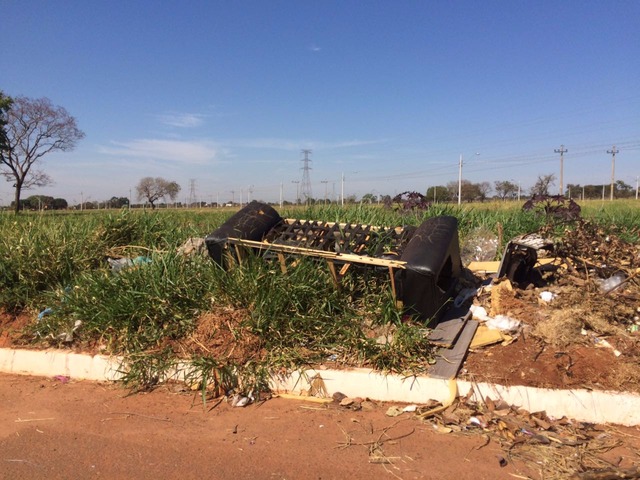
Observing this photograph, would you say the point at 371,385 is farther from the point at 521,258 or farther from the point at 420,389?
the point at 521,258

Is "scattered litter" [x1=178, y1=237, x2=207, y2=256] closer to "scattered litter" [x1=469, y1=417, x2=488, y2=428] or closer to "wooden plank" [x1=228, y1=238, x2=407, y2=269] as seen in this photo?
"wooden plank" [x1=228, y1=238, x2=407, y2=269]

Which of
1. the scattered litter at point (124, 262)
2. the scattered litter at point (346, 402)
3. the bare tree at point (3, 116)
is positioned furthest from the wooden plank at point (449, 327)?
the bare tree at point (3, 116)

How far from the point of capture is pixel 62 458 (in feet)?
8.83

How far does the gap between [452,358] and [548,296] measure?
147 cm

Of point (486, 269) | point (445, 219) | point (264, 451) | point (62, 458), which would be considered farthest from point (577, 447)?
point (62, 458)

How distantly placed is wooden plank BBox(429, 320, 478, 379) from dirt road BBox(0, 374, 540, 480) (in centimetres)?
44

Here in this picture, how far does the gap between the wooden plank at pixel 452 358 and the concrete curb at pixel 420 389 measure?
0.30ft

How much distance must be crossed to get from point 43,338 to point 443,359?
366 cm

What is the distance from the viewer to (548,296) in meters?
4.33

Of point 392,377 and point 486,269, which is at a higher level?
point 486,269

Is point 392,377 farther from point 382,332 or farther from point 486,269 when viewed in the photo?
point 486,269

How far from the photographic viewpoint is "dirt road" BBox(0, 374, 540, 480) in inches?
99.6

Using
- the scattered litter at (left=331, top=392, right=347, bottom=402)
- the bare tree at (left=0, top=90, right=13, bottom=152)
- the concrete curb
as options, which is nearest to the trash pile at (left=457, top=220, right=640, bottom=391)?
the concrete curb

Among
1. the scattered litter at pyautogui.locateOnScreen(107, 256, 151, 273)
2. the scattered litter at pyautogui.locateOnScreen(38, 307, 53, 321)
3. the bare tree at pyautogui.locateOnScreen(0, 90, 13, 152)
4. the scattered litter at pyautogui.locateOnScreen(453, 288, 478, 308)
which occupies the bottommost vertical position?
the scattered litter at pyautogui.locateOnScreen(38, 307, 53, 321)
